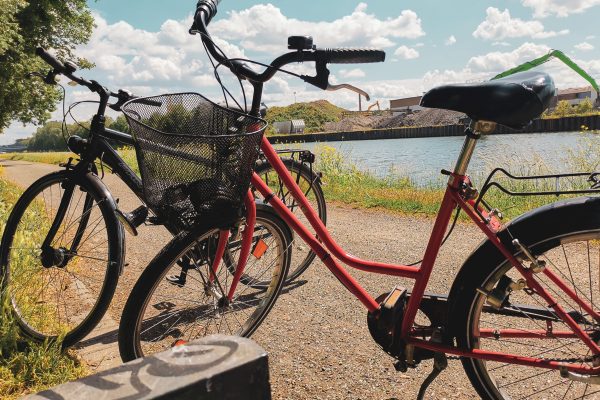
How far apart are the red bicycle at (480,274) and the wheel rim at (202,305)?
0.33ft

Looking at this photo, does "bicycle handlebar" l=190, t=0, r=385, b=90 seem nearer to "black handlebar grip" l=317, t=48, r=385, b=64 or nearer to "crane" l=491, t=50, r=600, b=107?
"black handlebar grip" l=317, t=48, r=385, b=64

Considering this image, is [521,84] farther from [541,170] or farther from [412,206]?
[541,170]

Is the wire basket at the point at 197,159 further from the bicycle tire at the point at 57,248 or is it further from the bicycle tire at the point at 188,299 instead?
the bicycle tire at the point at 57,248

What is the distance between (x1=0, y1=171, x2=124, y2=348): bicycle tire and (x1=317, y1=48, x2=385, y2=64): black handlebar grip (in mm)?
1428

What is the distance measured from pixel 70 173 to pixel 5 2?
17.4 ft

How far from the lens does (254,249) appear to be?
2627mm

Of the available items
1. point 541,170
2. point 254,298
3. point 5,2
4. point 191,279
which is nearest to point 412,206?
point 541,170

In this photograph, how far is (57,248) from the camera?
9.16ft

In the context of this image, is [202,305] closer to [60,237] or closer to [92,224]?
[92,224]

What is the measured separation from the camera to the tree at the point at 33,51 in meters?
17.9

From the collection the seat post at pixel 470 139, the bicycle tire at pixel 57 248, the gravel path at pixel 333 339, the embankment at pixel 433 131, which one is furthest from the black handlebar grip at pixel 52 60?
the embankment at pixel 433 131

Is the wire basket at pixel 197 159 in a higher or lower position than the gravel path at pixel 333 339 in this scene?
higher

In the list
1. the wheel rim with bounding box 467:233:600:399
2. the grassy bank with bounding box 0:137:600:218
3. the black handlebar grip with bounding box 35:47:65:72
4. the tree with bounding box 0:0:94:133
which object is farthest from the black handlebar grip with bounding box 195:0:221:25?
the tree with bounding box 0:0:94:133

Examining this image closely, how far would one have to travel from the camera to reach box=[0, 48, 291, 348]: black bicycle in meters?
2.15
